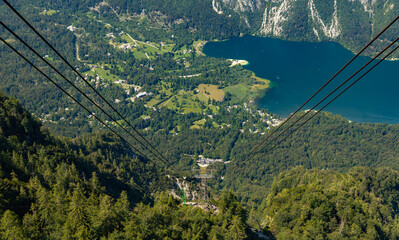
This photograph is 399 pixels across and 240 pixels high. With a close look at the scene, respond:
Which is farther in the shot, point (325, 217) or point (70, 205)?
point (325, 217)

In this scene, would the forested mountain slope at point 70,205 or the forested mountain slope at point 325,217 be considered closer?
the forested mountain slope at point 70,205

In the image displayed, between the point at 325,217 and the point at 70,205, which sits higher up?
the point at 70,205

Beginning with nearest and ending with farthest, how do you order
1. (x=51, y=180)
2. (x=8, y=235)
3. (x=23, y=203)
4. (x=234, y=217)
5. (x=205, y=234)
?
(x=8, y=235) < (x=23, y=203) < (x=205, y=234) < (x=234, y=217) < (x=51, y=180)

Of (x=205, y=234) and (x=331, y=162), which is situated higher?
(x=205, y=234)

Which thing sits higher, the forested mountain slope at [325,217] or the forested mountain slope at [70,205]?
the forested mountain slope at [70,205]

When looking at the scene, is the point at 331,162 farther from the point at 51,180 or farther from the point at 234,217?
the point at 51,180

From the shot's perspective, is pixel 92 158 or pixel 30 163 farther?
pixel 92 158

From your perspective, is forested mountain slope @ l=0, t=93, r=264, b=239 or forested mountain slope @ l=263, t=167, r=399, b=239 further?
forested mountain slope @ l=263, t=167, r=399, b=239

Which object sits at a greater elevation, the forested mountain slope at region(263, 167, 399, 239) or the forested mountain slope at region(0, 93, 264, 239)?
the forested mountain slope at region(0, 93, 264, 239)

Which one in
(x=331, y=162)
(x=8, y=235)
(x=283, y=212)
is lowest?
(x=331, y=162)

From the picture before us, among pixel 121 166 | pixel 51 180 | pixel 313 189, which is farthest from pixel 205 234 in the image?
pixel 121 166

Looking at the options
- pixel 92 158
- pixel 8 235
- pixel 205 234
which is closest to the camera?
pixel 8 235
